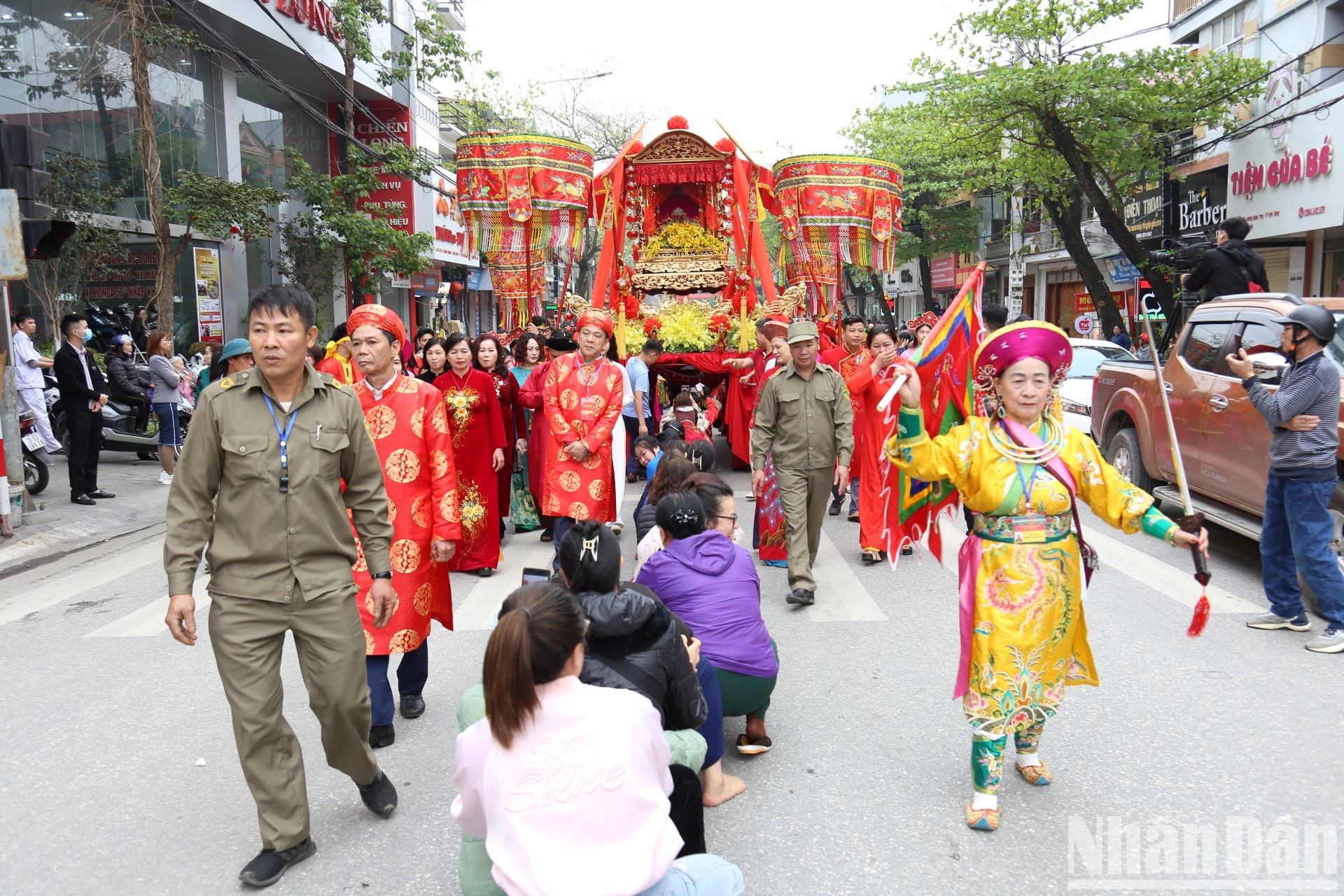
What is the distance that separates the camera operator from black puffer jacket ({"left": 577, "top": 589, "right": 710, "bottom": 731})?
24.8 feet

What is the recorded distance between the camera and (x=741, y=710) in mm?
3799

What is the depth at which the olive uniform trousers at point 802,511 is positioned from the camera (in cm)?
600

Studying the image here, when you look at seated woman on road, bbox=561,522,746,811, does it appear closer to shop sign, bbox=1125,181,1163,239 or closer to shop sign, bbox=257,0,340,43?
shop sign, bbox=257,0,340,43

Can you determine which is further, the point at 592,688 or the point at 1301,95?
the point at 1301,95

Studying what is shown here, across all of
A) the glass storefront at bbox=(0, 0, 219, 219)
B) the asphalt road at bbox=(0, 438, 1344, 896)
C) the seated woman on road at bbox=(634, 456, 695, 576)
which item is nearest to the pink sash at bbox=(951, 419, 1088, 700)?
the asphalt road at bbox=(0, 438, 1344, 896)

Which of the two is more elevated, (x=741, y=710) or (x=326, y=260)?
(x=326, y=260)

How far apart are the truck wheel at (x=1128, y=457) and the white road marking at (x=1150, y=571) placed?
53cm

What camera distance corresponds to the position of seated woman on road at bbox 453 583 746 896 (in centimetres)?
209

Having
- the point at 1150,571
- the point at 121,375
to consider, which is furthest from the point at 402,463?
the point at 121,375

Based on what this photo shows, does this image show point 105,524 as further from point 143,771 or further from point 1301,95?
point 1301,95

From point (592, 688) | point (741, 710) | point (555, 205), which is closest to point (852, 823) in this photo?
point (741, 710)

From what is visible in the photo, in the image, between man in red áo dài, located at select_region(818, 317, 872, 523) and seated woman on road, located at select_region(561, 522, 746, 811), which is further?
man in red áo dài, located at select_region(818, 317, 872, 523)

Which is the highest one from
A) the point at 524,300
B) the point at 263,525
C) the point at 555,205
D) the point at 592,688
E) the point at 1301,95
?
the point at 1301,95

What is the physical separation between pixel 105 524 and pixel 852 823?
26.1 feet
